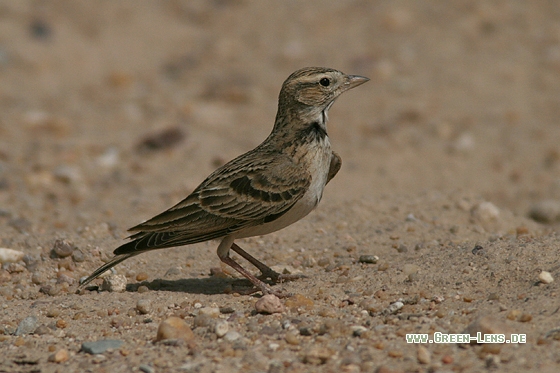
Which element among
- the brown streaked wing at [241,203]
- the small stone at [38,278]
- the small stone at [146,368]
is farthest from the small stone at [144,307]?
the small stone at [38,278]

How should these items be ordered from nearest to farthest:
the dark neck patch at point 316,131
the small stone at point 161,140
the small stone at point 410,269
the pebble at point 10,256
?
the small stone at point 410,269
the dark neck patch at point 316,131
the pebble at point 10,256
the small stone at point 161,140

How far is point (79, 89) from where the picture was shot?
1407cm

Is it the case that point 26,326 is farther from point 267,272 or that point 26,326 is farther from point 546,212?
point 546,212

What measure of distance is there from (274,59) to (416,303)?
931cm

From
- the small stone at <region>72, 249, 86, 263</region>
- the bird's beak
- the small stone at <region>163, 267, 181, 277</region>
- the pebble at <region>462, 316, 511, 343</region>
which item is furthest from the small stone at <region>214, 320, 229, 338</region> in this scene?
the bird's beak

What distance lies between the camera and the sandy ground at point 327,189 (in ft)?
16.0

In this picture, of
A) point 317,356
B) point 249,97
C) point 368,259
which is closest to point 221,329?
point 317,356

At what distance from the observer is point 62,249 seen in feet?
22.1

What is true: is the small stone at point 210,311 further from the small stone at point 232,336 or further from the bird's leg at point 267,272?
the bird's leg at point 267,272

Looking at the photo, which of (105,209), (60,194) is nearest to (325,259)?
(105,209)

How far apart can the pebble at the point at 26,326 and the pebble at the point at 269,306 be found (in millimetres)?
1505

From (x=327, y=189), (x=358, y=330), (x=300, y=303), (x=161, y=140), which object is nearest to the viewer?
(x=358, y=330)

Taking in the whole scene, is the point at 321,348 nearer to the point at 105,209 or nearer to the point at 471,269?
the point at 471,269

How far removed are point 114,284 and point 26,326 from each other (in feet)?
3.17
